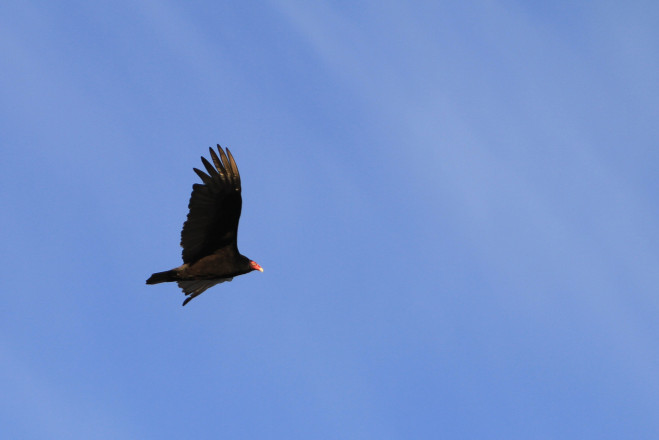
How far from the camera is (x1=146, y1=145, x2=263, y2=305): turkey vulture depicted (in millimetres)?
18906

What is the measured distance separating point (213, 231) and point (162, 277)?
4.97ft

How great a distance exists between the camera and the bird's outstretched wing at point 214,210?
Answer: 62.0 feet

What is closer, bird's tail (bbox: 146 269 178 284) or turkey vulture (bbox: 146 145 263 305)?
turkey vulture (bbox: 146 145 263 305)

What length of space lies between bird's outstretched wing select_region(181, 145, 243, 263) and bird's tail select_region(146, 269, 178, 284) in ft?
1.48

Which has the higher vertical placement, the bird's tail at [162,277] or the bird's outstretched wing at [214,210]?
the bird's outstretched wing at [214,210]

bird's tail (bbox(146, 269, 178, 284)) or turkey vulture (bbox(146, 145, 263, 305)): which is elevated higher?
turkey vulture (bbox(146, 145, 263, 305))

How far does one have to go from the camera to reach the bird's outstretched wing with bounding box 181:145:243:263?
62.0 feet

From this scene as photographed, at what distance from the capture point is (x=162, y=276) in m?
19.3

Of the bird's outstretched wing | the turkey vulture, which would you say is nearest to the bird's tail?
the turkey vulture

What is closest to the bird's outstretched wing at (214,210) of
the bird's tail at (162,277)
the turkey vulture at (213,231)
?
the turkey vulture at (213,231)

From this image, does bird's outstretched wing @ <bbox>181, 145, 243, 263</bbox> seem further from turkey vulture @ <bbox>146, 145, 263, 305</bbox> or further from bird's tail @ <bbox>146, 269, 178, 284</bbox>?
bird's tail @ <bbox>146, 269, 178, 284</bbox>

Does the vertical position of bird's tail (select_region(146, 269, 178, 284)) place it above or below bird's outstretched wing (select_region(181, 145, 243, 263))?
below

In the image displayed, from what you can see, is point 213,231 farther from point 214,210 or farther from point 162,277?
point 162,277

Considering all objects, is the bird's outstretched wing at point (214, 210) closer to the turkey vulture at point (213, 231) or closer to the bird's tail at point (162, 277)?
the turkey vulture at point (213, 231)
